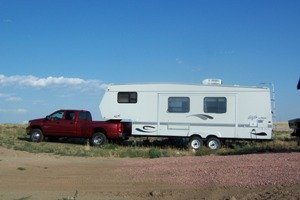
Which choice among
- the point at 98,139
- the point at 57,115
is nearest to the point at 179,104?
the point at 98,139

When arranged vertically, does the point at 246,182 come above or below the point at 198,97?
below

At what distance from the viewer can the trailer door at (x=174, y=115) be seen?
23.6 metres

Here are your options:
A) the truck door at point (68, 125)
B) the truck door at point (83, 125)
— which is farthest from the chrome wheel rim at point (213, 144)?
the truck door at point (68, 125)

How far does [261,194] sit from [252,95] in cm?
1333

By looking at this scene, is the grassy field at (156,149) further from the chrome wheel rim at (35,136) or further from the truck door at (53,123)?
the chrome wheel rim at (35,136)

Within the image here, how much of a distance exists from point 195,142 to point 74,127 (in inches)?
252

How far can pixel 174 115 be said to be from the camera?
23719mm

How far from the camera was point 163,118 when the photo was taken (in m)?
23.8

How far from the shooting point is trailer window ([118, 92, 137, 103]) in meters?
24.3

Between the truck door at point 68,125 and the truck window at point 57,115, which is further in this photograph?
the truck window at point 57,115

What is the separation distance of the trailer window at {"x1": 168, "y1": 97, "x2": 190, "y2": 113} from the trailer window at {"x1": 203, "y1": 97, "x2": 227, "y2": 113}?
824mm

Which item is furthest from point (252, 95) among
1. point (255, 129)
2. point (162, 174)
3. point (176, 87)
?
point (162, 174)

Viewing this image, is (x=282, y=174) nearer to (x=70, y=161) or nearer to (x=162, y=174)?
(x=162, y=174)

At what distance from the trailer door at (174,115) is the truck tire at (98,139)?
2988 mm
